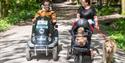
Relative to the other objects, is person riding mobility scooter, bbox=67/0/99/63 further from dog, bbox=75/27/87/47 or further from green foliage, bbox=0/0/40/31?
green foliage, bbox=0/0/40/31

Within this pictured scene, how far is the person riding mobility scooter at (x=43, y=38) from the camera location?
10.9 meters

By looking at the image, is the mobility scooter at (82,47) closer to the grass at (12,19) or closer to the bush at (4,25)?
the grass at (12,19)

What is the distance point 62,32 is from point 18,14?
8.49m

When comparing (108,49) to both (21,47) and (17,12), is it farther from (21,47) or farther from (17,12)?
(17,12)

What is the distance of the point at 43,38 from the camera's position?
1112cm

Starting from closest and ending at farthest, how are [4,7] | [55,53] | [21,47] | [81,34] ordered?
[81,34]
[55,53]
[21,47]
[4,7]

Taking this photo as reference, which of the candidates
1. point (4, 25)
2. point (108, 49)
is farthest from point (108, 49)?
point (4, 25)

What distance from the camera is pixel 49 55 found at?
1180cm

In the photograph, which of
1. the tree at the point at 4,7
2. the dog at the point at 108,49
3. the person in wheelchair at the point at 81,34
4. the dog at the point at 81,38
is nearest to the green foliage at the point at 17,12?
the tree at the point at 4,7

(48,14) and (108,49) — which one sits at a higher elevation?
(48,14)

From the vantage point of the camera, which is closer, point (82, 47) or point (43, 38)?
point (82, 47)

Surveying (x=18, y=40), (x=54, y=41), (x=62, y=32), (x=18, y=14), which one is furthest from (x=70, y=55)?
(x=18, y=14)

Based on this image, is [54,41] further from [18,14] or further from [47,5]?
[18,14]

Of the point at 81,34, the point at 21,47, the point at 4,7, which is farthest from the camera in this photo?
the point at 4,7
